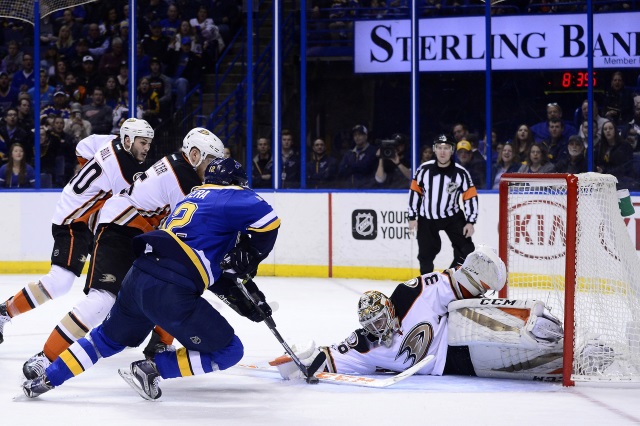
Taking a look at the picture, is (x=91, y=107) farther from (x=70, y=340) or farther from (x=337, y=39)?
(x=70, y=340)

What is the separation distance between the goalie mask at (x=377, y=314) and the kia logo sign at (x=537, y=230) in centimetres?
96

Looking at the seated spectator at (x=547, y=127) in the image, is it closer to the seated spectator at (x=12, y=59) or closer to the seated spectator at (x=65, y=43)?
the seated spectator at (x=65, y=43)

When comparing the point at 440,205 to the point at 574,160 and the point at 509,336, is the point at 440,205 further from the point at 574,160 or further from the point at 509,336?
the point at 509,336

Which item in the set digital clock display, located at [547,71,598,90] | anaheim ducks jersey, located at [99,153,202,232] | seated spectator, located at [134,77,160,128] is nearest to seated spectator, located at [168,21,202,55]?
seated spectator, located at [134,77,160,128]

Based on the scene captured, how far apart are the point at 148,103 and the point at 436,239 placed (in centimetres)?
417

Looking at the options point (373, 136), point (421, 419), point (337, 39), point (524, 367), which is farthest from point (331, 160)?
point (421, 419)

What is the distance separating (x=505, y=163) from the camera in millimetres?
9039

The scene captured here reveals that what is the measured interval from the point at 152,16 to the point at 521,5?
146 inches

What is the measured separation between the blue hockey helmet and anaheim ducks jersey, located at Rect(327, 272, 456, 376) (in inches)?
Answer: 35.1

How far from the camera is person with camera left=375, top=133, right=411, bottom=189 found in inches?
368

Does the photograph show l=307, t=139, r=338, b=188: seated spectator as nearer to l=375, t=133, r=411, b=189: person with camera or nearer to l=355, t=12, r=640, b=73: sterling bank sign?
l=375, t=133, r=411, b=189: person with camera

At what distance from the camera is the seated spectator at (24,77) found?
1079 cm

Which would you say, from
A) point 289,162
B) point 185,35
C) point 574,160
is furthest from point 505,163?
point 185,35

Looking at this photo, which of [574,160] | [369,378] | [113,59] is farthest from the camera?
[113,59]
